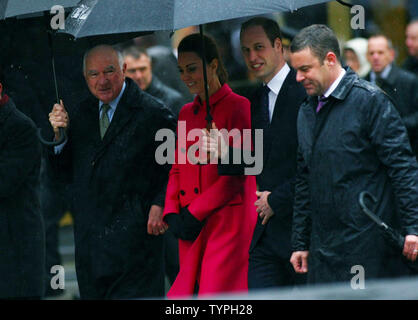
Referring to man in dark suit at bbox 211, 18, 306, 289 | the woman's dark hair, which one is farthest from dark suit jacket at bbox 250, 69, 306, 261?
the woman's dark hair

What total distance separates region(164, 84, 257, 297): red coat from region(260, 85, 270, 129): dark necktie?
0.18 meters

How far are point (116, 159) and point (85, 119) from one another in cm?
38

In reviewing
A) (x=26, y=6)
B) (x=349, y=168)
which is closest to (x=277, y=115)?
(x=349, y=168)

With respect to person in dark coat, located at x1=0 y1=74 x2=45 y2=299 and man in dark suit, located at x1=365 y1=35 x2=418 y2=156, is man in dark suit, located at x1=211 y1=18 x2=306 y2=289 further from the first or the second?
man in dark suit, located at x1=365 y1=35 x2=418 y2=156

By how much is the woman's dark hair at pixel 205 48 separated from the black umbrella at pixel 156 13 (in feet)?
0.70

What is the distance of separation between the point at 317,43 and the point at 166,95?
3.48 m

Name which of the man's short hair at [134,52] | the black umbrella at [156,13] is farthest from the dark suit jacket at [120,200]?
the man's short hair at [134,52]

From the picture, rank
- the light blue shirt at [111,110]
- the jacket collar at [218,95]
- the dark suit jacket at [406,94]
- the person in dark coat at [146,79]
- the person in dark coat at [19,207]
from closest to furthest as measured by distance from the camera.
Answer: the jacket collar at [218,95], the light blue shirt at [111,110], the person in dark coat at [19,207], the dark suit jacket at [406,94], the person in dark coat at [146,79]

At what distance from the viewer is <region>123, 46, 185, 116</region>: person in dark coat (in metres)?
8.20

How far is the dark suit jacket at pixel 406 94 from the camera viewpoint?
7.90m

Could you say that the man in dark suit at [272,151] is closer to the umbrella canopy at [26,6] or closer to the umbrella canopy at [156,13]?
the umbrella canopy at [156,13]

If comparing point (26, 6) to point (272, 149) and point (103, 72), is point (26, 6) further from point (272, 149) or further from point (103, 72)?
point (272, 149)

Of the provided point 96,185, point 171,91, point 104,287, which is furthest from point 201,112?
point 171,91
